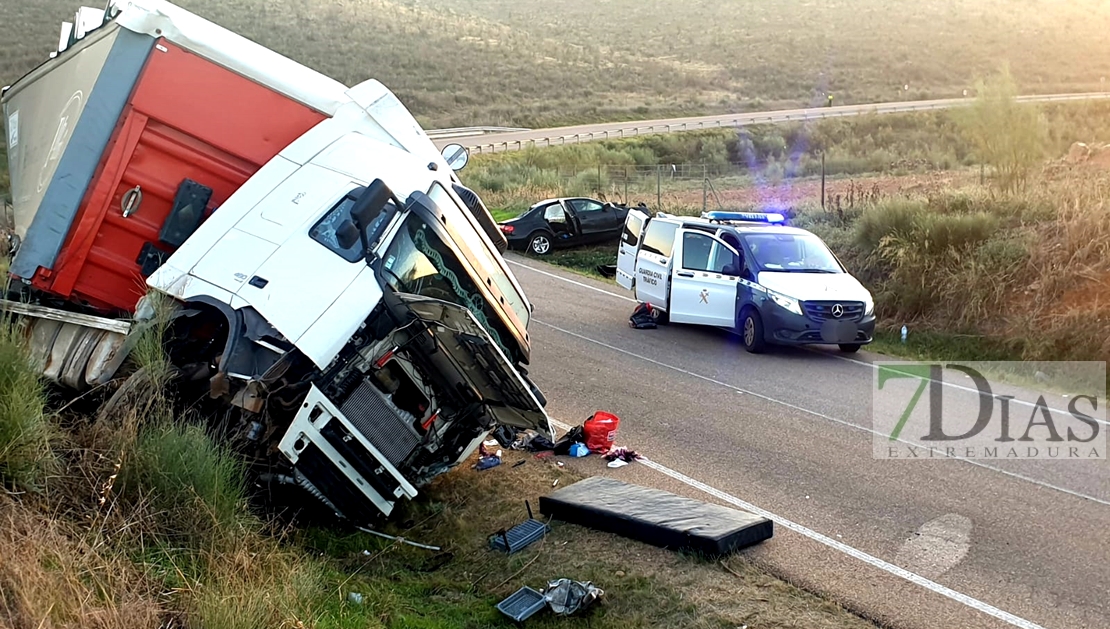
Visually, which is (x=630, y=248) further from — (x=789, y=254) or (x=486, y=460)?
(x=486, y=460)

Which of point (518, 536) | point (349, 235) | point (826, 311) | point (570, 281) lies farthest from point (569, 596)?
point (570, 281)

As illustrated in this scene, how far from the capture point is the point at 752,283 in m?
14.9

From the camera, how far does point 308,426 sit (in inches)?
256

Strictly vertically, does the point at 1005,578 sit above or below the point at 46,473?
below

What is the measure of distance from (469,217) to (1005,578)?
481 centimetres

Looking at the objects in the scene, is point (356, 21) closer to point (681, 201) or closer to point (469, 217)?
point (681, 201)

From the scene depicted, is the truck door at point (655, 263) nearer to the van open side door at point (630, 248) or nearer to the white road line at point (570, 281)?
the van open side door at point (630, 248)

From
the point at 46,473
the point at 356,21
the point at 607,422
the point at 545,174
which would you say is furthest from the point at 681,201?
the point at 356,21

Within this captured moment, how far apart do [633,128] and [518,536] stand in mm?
46934

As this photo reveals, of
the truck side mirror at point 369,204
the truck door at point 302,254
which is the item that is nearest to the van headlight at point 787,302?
the truck door at point 302,254

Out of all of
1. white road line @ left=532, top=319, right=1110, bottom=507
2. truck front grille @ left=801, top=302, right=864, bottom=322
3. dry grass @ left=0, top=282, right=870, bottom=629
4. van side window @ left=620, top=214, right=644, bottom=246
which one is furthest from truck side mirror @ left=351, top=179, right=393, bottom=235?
van side window @ left=620, top=214, right=644, bottom=246

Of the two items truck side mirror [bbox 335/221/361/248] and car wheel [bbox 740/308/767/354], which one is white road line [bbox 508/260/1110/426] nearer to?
car wheel [bbox 740/308/767/354]

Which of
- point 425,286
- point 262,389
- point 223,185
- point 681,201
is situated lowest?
point 681,201

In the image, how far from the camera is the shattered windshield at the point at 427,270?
283 inches
